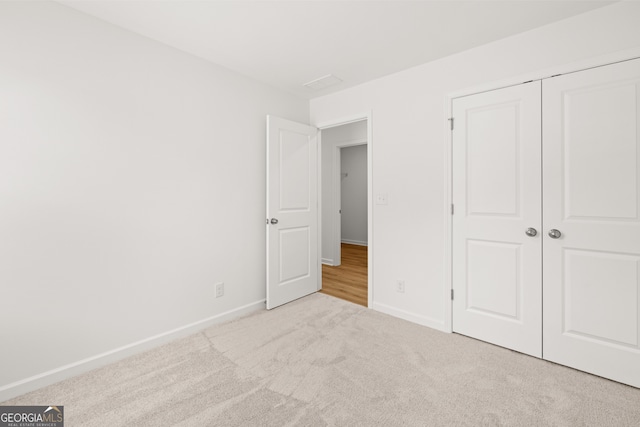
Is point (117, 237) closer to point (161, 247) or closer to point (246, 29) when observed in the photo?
point (161, 247)

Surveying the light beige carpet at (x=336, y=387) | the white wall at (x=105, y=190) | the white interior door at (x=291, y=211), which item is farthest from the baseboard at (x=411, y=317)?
the white wall at (x=105, y=190)

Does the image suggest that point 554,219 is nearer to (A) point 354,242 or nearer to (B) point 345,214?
(A) point 354,242

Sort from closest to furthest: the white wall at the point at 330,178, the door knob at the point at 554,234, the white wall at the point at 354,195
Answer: the door knob at the point at 554,234 → the white wall at the point at 330,178 → the white wall at the point at 354,195

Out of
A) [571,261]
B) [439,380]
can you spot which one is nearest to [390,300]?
[439,380]

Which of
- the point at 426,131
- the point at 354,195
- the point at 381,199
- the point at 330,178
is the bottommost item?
the point at 381,199

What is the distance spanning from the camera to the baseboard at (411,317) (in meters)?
2.61

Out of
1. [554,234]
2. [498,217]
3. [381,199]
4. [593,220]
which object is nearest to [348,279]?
[381,199]

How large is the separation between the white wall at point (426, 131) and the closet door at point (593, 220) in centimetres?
24

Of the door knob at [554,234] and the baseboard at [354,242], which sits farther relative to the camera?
the baseboard at [354,242]

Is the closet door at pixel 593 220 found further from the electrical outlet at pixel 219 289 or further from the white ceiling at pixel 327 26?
the electrical outlet at pixel 219 289

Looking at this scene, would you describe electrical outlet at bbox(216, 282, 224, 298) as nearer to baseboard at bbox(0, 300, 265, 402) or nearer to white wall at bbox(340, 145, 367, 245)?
baseboard at bbox(0, 300, 265, 402)

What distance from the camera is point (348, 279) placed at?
425 cm

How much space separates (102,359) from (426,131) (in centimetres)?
324

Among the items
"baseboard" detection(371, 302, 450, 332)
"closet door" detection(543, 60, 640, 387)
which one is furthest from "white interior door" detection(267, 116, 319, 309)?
"closet door" detection(543, 60, 640, 387)
